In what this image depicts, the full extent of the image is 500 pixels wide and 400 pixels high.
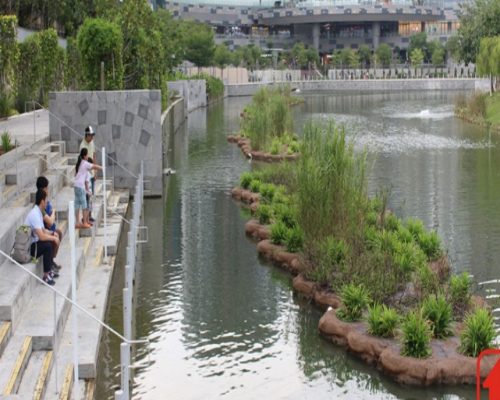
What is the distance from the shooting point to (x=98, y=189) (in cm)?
1803

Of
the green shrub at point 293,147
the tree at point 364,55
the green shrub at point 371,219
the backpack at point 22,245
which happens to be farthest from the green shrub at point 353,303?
the tree at point 364,55

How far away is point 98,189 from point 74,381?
9.72 metres

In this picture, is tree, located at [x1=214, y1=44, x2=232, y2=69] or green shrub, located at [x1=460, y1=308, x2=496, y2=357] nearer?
green shrub, located at [x1=460, y1=308, x2=496, y2=357]

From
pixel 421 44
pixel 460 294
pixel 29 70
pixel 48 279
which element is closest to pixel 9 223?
pixel 48 279

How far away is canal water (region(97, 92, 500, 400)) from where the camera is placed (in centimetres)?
959

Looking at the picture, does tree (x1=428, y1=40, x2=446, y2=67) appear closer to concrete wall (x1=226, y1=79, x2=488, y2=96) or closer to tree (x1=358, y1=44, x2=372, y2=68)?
tree (x1=358, y1=44, x2=372, y2=68)

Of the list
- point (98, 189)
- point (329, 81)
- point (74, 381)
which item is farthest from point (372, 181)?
point (329, 81)

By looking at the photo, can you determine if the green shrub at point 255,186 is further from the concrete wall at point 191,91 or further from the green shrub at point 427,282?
the concrete wall at point 191,91

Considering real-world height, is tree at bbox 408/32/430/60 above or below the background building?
below

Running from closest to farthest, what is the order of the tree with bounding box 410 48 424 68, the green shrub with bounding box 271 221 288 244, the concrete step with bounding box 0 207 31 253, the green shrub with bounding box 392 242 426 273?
1. the concrete step with bounding box 0 207 31 253
2. the green shrub with bounding box 392 242 426 273
3. the green shrub with bounding box 271 221 288 244
4. the tree with bounding box 410 48 424 68

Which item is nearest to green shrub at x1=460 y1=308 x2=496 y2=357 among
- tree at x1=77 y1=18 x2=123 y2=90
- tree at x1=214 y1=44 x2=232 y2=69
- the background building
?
tree at x1=77 y1=18 x2=123 y2=90

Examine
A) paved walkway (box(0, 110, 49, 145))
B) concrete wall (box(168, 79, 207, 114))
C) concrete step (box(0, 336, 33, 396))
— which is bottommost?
concrete step (box(0, 336, 33, 396))

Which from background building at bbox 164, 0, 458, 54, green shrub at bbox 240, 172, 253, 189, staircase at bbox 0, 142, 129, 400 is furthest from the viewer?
background building at bbox 164, 0, 458, 54

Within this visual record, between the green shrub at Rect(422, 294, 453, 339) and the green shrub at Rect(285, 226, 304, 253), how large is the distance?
3897mm
